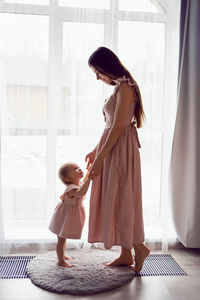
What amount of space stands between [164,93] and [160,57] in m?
0.27

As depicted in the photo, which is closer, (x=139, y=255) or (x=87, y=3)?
(x=139, y=255)

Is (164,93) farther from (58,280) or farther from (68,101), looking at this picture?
(58,280)

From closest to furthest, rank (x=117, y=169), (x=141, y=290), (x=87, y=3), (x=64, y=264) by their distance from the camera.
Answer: (x=141, y=290)
(x=117, y=169)
(x=64, y=264)
(x=87, y=3)

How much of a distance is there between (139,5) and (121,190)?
1412 millimetres

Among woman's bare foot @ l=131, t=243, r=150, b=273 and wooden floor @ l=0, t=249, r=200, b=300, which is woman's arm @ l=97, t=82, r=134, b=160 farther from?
wooden floor @ l=0, t=249, r=200, b=300

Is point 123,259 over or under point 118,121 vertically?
under

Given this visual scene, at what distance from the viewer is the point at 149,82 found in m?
2.79

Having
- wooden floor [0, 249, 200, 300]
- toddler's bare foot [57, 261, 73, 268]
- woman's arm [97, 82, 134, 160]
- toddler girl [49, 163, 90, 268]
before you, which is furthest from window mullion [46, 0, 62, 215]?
wooden floor [0, 249, 200, 300]

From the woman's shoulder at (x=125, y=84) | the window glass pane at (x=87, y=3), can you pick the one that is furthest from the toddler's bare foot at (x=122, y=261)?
the window glass pane at (x=87, y=3)

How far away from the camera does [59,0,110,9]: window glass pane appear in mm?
2693

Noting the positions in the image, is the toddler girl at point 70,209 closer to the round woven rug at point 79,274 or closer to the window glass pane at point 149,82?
the round woven rug at point 79,274

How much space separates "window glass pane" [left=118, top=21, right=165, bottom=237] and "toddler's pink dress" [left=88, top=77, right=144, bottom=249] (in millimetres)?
464

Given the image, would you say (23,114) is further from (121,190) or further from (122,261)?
(122,261)

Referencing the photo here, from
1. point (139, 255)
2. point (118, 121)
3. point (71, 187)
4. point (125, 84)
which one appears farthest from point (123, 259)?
point (125, 84)
